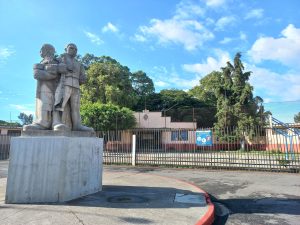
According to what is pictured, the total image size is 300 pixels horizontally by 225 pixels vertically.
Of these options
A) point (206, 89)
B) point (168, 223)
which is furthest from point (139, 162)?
point (206, 89)

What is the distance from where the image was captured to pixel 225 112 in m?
35.3

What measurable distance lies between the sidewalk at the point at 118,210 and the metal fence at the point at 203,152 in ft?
26.2

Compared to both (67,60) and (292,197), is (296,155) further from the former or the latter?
(67,60)

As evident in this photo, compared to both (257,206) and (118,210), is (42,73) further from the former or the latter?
(257,206)

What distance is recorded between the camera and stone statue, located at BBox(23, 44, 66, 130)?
650 centimetres

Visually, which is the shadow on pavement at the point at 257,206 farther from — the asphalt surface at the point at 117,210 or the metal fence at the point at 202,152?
the metal fence at the point at 202,152

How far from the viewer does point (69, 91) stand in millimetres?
6770

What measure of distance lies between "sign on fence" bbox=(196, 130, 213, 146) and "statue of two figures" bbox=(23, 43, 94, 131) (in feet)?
31.5

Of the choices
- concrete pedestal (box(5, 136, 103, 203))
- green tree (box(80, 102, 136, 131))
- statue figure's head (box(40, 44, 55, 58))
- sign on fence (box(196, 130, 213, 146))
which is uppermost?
green tree (box(80, 102, 136, 131))

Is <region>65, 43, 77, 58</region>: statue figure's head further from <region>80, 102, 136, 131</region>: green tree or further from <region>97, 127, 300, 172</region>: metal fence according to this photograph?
<region>80, 102, 136, 131</region>: green tree

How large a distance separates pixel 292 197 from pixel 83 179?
Answer: 5.57 meters

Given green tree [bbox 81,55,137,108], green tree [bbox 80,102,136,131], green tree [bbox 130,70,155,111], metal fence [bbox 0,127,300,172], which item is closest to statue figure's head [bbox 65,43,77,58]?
metal fence [bbox 0,127,300,172]

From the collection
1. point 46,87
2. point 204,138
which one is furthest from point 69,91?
point 204,138

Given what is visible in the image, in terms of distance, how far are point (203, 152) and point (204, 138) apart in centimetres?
→ 91
